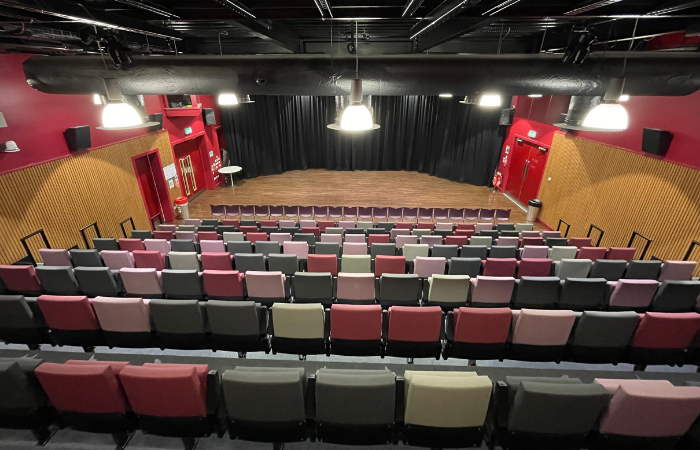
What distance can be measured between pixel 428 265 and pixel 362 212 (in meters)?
5.49

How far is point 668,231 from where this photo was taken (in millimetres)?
6625

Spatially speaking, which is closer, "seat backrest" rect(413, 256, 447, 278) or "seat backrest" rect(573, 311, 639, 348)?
"seat backrest" rect(573, 311, 639, 348)

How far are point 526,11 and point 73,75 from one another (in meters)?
6.62

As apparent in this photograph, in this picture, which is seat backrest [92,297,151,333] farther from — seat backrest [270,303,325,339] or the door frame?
the door frame

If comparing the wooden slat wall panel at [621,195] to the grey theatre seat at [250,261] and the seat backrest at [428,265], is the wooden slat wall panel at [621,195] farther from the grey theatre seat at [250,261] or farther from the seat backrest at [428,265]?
the grey theatre seat at [250,261]

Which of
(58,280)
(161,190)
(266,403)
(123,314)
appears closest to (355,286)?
(266,403)

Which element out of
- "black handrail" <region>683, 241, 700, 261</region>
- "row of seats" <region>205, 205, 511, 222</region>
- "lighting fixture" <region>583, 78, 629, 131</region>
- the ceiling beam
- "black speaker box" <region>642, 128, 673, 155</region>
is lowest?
"row of seats" <region>205, 205, 511, 222</region>

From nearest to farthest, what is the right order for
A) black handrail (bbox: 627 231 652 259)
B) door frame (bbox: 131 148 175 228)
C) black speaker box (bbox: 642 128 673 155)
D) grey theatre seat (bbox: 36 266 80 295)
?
1. grey theatre seat (bbox: 36 266 80 295)
2. black speaker box (bbox: 642 128 673 155)
3. black handrail (bbox: 627 231 652 259)
4. door frame (bbox: 131 148 175 228)

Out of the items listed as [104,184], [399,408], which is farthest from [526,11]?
[104,184]

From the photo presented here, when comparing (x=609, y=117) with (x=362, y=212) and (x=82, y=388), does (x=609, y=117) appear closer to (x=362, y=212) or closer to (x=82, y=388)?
(x=82, y=388)

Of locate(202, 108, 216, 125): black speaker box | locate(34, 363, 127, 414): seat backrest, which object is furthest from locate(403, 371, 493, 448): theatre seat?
locate(202, 108, 216, 125): black speaker box

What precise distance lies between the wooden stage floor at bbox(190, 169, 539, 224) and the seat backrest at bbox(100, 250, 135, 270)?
19.2ft

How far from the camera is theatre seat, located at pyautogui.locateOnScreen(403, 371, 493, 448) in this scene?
2516mm

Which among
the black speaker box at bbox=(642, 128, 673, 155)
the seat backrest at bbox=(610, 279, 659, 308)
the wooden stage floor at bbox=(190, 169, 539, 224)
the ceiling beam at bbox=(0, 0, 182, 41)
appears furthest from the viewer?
the wooden stage floor at bbox=(190, 169, 539, 224)
